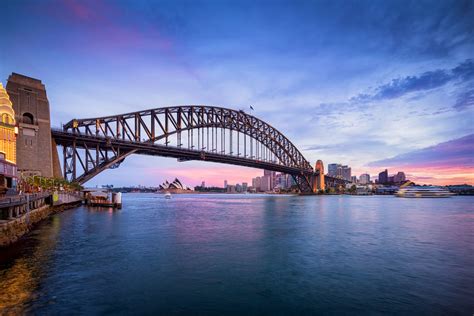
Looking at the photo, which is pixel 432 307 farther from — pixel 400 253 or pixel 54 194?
pixel 54 194

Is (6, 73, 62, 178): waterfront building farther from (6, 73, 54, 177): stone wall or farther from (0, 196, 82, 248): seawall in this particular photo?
(0, 196, 82, 248): seawall

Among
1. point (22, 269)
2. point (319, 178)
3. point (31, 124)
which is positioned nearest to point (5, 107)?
point (31, 124)

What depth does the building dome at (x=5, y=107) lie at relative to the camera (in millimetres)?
36312

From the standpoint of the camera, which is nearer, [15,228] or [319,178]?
[15,228]

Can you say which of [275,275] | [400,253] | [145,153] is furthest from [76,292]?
[145,153]

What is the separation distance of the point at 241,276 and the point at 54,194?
34.6m

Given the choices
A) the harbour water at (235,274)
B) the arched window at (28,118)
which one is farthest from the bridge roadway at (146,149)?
the harbour water at (235,274)

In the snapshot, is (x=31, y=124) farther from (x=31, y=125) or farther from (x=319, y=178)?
(x=319, y=178)

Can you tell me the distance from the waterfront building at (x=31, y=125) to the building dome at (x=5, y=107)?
6.36 ft

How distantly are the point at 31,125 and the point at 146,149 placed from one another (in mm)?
20551

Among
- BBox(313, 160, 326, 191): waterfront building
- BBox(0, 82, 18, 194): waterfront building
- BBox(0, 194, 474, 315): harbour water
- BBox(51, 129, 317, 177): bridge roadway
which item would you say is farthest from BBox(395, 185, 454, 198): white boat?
BBox(0, 82, 18, 194): waterfront building

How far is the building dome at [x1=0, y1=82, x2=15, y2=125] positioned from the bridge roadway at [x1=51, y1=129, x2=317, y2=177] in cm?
735

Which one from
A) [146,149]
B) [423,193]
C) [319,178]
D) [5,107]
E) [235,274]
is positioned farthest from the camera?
[319,178]

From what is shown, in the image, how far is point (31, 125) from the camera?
4072 cm
